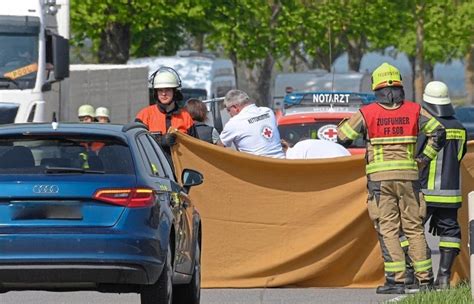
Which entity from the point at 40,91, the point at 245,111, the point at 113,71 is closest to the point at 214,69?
the point at 113,71

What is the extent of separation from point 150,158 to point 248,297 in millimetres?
2815

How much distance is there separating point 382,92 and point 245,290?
7.25 feet

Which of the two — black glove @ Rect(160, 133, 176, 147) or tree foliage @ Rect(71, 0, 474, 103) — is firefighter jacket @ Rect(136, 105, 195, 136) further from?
tree foliage @ Rect(71, 0, 474, 103)

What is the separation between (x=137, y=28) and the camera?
4662 cm

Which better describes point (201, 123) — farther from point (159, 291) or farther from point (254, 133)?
point (159, 291)

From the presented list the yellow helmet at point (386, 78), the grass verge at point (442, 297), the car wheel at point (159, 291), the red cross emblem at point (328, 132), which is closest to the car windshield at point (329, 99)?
the red cross emblem at point (328, 132)

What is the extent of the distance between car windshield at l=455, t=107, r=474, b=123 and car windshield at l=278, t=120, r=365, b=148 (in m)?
20.2

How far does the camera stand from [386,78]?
13.1 m

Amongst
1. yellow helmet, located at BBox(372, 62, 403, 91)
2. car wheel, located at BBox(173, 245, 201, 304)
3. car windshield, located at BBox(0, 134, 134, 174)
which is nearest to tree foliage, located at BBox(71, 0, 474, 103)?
yellow helmet, located at BBox(372, 62, 403, 91)

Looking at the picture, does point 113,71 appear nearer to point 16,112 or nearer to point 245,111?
point 16,112

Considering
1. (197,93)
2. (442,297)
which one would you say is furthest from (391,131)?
(197,93)

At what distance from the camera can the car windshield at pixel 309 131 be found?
1922cm

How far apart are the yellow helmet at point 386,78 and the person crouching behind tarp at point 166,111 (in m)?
1.96

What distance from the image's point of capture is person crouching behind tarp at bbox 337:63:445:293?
1313cm
